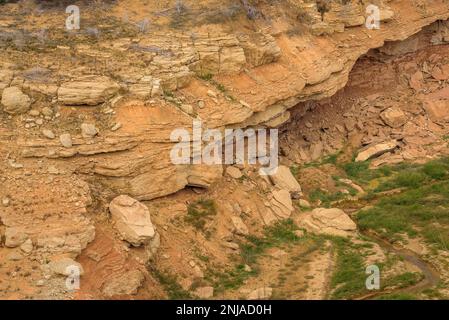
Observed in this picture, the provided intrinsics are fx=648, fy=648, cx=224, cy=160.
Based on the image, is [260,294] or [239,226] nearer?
[260,294]

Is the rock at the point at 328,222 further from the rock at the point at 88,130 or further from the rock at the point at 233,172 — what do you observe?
the rock at the point at 88,130

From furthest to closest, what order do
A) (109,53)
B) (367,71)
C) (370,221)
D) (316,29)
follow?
(367,71) → (316,29) → (370,221) → (109,53)

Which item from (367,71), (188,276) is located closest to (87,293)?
(188,276)

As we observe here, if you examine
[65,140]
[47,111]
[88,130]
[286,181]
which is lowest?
[286,181]

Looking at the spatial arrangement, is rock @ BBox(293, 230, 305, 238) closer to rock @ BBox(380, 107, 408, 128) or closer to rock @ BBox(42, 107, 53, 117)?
rock @ BBox(42, 107, 53, 117)

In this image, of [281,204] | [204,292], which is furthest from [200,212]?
[281,204]

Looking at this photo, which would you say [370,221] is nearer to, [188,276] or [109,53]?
[188,276]

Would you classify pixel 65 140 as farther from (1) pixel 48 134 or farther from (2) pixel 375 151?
(2) pixel 375 151

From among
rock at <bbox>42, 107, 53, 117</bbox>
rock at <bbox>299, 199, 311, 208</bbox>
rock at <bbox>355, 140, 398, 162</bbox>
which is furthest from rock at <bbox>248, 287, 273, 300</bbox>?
rock at <bbox>355, 140, 398, 162</bbox>
